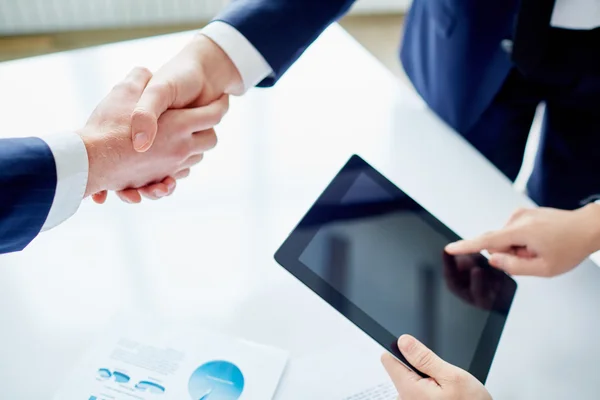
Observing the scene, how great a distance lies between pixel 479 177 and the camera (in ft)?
3.68

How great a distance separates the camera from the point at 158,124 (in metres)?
1.00

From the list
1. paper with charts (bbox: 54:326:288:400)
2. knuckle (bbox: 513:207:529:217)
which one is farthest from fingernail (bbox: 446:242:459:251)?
paper with charts (bbox: 54:326:288:400)

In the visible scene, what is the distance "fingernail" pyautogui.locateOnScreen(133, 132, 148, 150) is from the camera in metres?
0.91

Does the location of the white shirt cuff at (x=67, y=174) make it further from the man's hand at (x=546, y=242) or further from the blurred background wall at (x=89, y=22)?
the blurred background wall at (x=89, y=22)

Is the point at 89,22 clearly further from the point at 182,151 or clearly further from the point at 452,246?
the point at 452,246

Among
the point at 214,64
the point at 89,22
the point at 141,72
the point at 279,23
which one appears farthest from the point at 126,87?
the point at 89,22

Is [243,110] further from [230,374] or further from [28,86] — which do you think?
[230,374]

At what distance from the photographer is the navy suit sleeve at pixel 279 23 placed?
1.05 m

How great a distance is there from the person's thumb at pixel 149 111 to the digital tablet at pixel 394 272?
267 millimetres

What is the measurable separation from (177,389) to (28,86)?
27.8 inches

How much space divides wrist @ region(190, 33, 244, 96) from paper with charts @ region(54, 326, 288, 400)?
1.46 ft

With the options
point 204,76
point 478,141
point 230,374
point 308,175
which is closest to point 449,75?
point 478,141

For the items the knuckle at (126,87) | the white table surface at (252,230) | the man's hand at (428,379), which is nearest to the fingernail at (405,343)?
the man's hand at (428,379)

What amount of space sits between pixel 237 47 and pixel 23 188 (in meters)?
0.44
